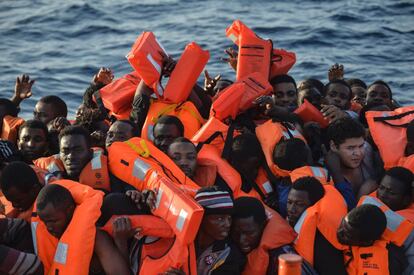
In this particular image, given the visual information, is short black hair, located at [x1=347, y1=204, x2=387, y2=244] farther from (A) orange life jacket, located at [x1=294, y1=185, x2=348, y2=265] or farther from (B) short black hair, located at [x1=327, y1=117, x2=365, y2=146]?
(B) short black hair, located at [x1=327, y1=117, x2=365, y2=146]

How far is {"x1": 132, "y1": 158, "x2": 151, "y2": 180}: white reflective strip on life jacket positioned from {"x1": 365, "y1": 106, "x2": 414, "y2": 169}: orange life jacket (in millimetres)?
2039

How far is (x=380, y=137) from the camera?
25.4ft

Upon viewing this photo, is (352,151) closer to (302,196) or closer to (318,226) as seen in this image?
(302,196)

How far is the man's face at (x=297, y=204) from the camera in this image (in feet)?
22.0

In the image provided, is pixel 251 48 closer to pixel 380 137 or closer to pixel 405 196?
pixel 380 137

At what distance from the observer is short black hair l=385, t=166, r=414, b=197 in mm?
6793

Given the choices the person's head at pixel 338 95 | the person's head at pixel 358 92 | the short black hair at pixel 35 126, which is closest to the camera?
the short black hair at pixel 35 126

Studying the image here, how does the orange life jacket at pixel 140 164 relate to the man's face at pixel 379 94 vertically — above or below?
above

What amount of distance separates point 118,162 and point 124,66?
8.07 meters

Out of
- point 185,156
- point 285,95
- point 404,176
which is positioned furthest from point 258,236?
point 285,95

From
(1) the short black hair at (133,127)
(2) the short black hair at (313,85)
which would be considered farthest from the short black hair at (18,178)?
(2) the short black hair at (313,85)

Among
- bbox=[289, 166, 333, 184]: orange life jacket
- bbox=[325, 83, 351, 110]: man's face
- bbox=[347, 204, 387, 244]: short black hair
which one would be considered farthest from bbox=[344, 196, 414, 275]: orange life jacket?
bbox=[325, 83, 351, 110]: man's face

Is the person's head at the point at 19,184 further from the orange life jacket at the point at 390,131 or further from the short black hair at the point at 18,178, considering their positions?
the orange life jacket at the point at 390,131

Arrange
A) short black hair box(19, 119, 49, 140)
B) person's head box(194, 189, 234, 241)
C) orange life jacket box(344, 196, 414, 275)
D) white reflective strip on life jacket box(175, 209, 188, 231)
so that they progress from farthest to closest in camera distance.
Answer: short black hair box(19, 119, 49, 140) → person's head box(194, 189, 234, 241) → orange life jacket box(344, 196, 414, 275) → white reflective strip on life jacket box(175, 209, 188, 231)
